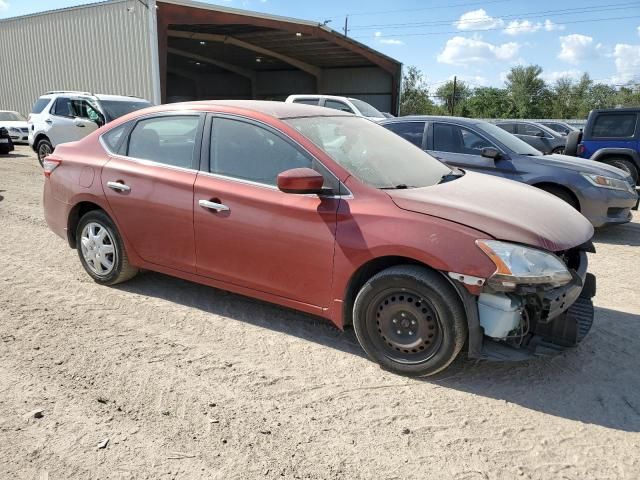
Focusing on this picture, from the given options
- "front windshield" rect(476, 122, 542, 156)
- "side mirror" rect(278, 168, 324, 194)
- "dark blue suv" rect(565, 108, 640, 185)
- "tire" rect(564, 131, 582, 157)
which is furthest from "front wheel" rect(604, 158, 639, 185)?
"side mirror" rect(278, 168, 324, 194)

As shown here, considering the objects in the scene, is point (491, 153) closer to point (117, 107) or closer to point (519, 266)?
point (519, 266)

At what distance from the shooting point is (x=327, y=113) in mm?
4227

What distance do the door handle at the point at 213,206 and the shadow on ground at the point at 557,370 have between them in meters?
0.91

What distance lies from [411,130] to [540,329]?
5.30 m

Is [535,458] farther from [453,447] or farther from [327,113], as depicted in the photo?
[327,113]

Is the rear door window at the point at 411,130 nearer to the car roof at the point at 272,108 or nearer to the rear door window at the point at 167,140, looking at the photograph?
the car roof at the point at 272,108

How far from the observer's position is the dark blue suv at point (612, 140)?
10.6m

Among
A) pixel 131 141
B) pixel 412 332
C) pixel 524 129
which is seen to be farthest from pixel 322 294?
pixel 524 129

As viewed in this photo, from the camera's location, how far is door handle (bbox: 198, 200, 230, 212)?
3744 mm

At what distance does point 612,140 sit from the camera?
10812mm

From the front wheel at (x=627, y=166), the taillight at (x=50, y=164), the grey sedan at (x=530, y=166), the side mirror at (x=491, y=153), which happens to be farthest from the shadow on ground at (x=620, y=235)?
the taillight at (x=50, y=164)

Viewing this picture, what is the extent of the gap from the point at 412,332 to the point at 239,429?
1.17 metres

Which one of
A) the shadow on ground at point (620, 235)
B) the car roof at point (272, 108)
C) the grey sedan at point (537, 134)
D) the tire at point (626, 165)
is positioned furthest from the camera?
the grey sedan at point (537, 134)

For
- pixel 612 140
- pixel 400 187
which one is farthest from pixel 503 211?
pixel 612 140
